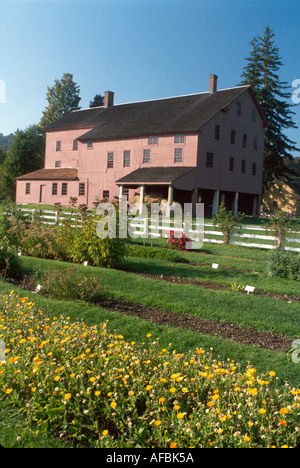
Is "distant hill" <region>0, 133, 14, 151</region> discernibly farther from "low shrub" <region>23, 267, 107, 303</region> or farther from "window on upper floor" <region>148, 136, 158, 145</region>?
"window on upper floor" <region>148, 136, 158, 145</region>

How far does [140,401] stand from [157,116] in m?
32.0

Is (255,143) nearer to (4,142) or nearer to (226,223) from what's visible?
(226,223)

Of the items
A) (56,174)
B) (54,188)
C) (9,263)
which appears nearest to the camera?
(9,263)

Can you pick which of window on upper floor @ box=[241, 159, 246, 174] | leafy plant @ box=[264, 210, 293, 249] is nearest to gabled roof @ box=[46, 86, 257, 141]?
window on upper floor @ box=[241, 159, 246, 174]

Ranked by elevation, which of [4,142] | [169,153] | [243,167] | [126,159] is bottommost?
[4,142]

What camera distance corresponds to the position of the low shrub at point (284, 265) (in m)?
10.5

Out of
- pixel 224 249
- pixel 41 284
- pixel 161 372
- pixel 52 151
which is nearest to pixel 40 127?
pixel 52 151

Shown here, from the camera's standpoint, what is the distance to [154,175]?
29.5 meters

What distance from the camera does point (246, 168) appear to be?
3441cm

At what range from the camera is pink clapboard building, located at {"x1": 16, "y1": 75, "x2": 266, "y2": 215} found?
2967 cm

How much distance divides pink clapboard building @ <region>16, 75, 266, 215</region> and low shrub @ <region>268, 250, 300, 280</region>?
55.4 feet

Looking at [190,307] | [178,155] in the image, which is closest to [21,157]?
[178,155]

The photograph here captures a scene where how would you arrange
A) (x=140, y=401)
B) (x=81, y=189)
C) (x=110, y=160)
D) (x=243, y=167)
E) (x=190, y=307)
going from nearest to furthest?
(x=140, y=401) < (x=190, y=307) < (x=243, y=167) < (x=110, y=160) < (x=81, y=189)
